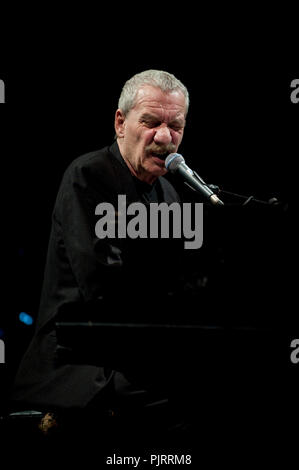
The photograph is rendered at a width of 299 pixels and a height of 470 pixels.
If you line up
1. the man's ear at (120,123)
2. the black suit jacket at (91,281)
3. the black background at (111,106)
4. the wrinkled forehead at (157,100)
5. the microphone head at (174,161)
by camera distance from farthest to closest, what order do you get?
the black background at (111,106), the man's ear at (120,123), the wrinkled forehead at (157,100), the microphone head at (174,161), the black suit jacket at (91,281)

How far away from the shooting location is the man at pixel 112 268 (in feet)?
6.15

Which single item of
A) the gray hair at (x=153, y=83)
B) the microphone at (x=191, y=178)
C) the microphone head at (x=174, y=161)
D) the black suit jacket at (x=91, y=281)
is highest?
the gray hair at (x=153, y=83)

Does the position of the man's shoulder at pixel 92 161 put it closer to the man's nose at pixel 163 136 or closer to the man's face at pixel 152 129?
the man's face at pixel 152 129

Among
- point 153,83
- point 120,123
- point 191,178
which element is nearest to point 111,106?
point 120,123

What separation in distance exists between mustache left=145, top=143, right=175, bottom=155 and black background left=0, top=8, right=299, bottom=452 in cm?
120

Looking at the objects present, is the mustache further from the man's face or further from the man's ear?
the man's ear

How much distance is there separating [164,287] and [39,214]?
6.71 ft

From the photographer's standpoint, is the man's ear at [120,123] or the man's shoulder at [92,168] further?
the man's ear at [120,123]

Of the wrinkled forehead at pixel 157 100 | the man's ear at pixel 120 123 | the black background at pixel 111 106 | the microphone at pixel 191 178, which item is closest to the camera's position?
the microphone at pixel 191 178

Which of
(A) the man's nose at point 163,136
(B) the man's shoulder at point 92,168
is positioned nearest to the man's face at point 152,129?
(A) the man's nose at point 163,136

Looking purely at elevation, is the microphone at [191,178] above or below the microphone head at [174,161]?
below

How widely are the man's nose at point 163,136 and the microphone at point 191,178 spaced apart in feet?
0.89

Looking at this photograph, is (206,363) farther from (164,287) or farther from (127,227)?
(127,227)

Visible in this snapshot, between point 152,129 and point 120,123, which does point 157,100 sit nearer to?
point 152,129
